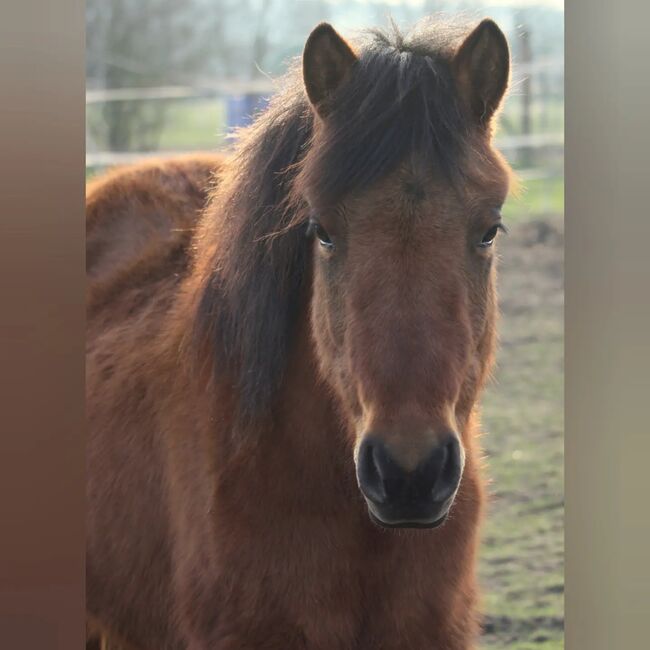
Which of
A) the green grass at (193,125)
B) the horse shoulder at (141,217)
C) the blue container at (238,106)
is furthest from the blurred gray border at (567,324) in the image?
the green grass at (193,125)

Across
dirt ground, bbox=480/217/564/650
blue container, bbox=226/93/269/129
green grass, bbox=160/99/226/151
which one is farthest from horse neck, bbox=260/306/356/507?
green grass, bbox=160/99/226/151

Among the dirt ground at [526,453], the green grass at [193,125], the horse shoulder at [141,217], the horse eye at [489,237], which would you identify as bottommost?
the dirt ground at [526,453]

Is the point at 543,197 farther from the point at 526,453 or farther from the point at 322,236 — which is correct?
the point at 322,236

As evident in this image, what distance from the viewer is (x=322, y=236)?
170cm

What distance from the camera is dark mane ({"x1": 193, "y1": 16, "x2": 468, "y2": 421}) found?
5.40 feet

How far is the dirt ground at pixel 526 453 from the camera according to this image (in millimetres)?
3152

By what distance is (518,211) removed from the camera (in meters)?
5.81

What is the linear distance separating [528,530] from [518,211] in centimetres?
268

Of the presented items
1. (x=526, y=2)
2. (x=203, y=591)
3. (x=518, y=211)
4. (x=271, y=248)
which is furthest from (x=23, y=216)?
(x=518, y=211)

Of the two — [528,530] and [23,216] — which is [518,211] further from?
[23,216]

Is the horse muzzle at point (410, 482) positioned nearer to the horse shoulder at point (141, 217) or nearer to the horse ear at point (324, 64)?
the horse ear at point (324, 64)

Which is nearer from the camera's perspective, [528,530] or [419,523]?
[419,523]

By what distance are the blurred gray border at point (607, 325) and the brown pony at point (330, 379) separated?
21 cm

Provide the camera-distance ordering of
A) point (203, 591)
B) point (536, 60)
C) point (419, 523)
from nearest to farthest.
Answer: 1. point (419, 523)
2. point (203, 591)
3. point (536, 60)
